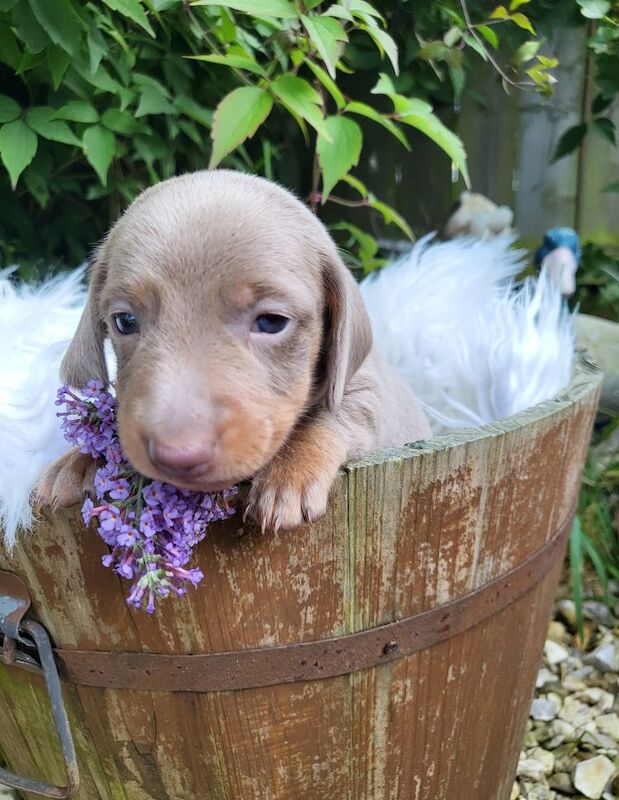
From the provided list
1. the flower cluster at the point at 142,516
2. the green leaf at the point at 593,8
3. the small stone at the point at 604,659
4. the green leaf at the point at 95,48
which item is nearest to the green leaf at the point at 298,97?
the green leaf at the point at 95,48

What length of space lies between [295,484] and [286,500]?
3 cm

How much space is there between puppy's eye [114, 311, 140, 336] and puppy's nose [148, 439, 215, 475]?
1.02ft

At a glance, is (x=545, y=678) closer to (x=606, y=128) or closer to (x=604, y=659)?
(x=604, y=659)

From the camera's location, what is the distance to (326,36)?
5.14 feet

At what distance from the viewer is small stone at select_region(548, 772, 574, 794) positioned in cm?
233

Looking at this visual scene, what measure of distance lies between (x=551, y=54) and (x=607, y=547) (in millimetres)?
2389

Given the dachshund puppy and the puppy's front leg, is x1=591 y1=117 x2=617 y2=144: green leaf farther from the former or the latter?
the puppy's front leg

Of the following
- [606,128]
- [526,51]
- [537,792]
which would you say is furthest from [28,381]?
[606,128]

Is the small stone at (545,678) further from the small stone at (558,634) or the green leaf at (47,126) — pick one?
the green leaf at (47,126)

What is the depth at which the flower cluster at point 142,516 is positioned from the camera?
1.20 metres

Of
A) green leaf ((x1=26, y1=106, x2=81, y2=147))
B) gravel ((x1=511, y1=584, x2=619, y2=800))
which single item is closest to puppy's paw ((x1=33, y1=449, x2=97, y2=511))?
green leaf ((x1=26, y1=106, x2=81, y2=147))

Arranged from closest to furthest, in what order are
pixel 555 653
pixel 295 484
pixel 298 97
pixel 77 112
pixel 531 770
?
pixel 295 484 → pixel 298 97 → pixel 77 112 → pixel 531 770 → pixel 555 653

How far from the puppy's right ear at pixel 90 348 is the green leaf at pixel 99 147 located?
73cm

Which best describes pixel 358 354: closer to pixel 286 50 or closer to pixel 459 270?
pixel 286 50
